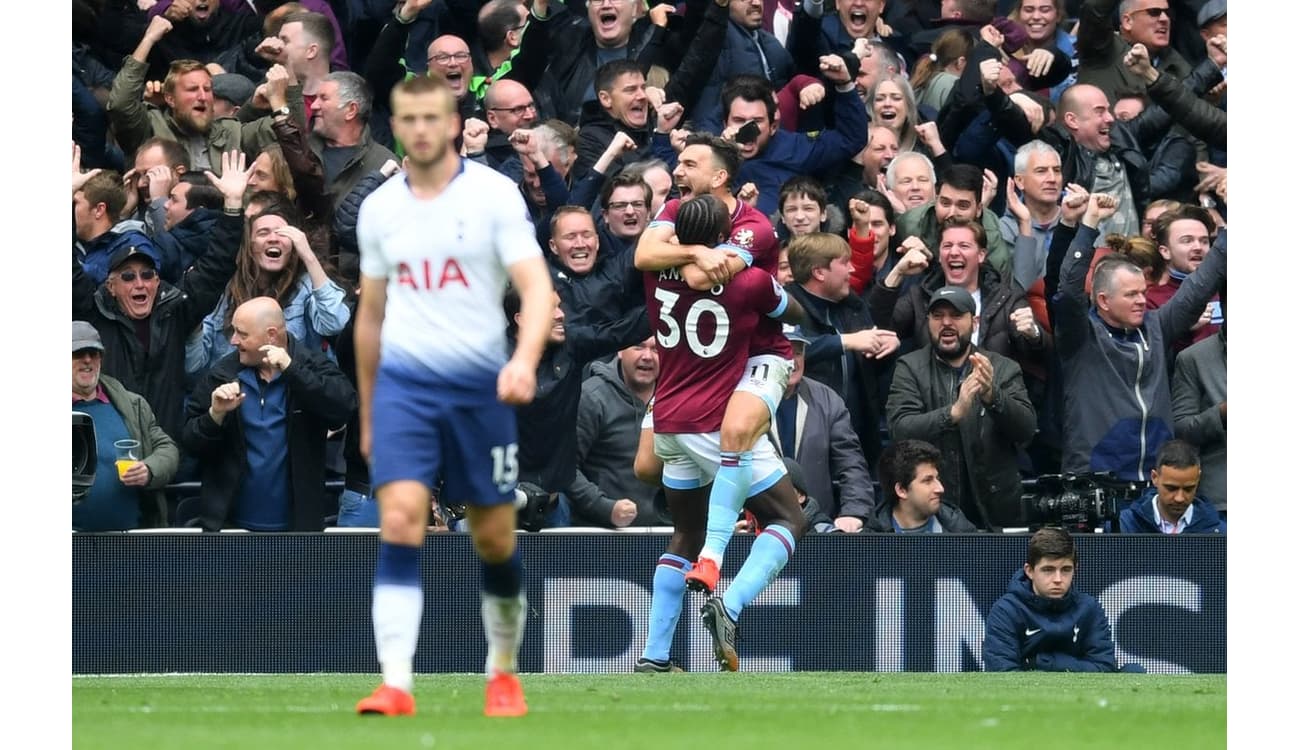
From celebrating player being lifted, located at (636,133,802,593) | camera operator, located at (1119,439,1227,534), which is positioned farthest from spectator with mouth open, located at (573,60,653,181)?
camera operator, located at (1119,439,1227,534)

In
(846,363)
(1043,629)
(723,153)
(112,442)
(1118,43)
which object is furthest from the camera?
(1118,43)

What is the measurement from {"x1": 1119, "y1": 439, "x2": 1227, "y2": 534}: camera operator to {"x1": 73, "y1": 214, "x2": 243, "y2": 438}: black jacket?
5698mm

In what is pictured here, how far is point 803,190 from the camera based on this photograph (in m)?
14.1

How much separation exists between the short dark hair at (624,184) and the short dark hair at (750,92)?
3.65ft

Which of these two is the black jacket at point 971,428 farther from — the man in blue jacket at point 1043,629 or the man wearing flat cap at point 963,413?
the man in blue jacket at point 1043,629

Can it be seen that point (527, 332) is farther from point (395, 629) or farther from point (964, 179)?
point (964, 179)

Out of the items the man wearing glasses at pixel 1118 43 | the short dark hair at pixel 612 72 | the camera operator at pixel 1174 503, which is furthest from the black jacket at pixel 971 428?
the man wearing glasses at pixel 1118 43

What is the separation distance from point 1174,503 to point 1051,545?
128cm

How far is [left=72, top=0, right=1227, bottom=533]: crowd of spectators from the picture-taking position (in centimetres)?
1295

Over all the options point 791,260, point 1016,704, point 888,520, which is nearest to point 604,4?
point 791,260

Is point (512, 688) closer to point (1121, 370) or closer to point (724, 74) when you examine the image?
point (1121, 370)

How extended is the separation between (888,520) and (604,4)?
4774mm

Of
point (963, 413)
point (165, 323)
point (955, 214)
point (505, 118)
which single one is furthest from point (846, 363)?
point (165, 323)

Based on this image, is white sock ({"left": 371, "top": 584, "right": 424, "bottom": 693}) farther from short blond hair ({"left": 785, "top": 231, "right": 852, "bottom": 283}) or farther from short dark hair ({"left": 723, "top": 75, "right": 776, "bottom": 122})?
short dark hair ({"left": 723, "top": 75, "right": 776, "bottom": 122})
